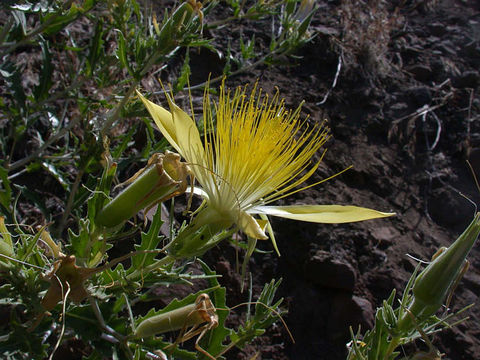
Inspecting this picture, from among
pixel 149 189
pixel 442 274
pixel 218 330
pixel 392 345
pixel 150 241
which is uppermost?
pixel 149 189

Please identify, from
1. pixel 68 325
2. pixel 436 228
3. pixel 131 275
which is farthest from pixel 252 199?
pixel 436 228

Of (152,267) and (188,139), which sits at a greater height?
(188,139)

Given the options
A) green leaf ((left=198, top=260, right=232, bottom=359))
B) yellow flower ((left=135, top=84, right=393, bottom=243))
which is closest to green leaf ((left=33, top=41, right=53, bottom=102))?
yellow flower ((left=135, top=84, right=393, bottom=243))

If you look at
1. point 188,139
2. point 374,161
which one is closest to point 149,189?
point 188,139

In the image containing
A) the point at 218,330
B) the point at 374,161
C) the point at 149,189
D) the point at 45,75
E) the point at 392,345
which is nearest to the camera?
the point at 149,189

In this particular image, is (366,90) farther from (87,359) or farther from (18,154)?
(87,359)

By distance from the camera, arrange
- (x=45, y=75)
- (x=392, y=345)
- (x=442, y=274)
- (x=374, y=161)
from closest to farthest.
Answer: (x=442, y=274), (x=392, y=345), (x=45, y=75), (x=374, y=161)

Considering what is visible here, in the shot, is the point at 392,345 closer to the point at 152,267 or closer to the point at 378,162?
the point at 152,267
